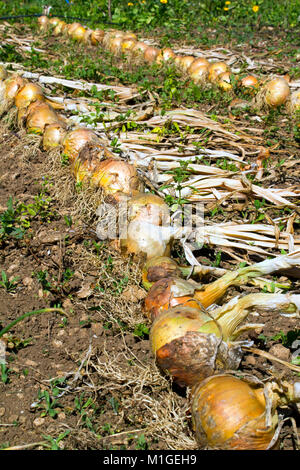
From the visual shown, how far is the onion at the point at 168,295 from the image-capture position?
1917 mm

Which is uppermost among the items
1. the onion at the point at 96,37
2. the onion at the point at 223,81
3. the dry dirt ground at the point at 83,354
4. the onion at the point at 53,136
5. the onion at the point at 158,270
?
the onion at the point at 96,37

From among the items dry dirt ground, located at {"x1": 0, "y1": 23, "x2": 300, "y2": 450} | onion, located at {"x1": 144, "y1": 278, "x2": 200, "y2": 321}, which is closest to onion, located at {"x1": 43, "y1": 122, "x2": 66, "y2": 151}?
dry dirt ground, located at {"x1": 0, "y1": 23, "x2": 300, "y2": 450}

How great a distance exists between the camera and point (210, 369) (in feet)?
5.36

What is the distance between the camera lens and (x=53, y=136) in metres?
3.41

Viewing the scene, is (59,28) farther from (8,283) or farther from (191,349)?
(191,349)

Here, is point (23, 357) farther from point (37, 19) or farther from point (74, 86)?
point (37, 19)

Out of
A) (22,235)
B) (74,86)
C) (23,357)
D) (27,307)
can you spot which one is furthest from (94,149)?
(74,86)

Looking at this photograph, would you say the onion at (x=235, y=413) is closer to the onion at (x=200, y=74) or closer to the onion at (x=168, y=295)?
the onion at (x=168, y=295)

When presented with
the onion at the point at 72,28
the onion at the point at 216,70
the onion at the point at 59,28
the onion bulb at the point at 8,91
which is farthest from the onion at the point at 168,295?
the onion at the point at 59,28

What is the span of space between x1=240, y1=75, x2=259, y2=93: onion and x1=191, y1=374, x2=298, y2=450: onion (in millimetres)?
3842

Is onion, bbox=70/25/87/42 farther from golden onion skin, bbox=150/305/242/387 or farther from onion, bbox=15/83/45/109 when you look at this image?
golden onion skin, bbox=150/305/242/387

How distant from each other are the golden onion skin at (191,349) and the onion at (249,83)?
359 cm

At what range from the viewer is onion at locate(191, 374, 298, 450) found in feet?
4.52

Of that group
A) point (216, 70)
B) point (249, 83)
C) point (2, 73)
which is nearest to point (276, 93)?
point (249, 83)
